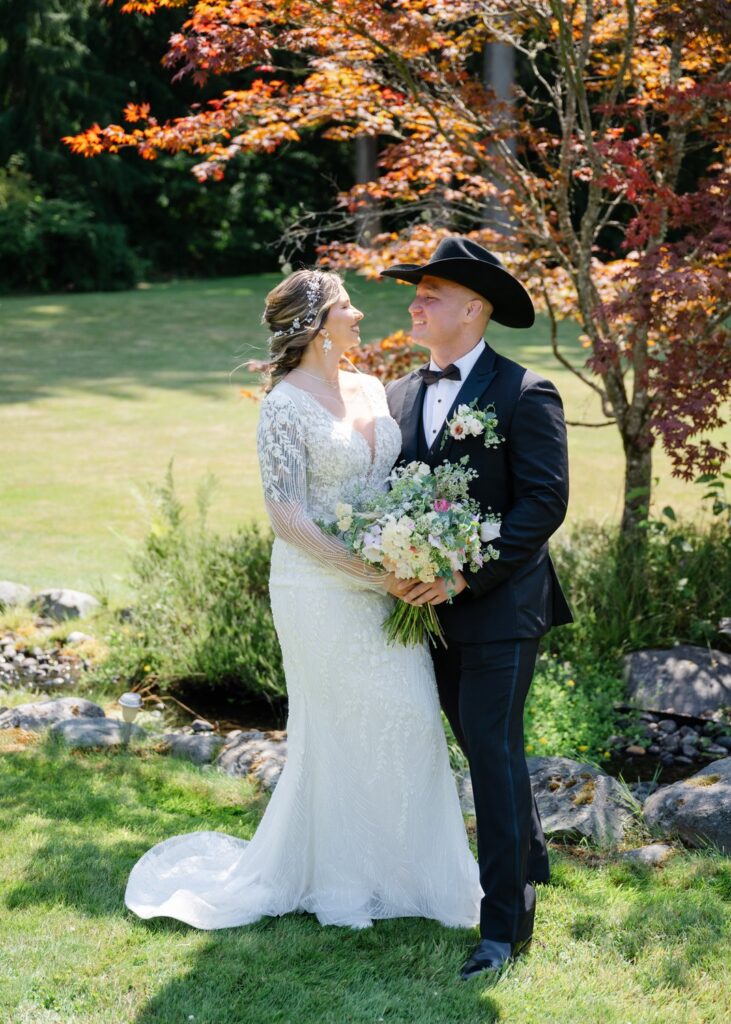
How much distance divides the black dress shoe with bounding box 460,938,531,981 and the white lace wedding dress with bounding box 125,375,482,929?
259mm

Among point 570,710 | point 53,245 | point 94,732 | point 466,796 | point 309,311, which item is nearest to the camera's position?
point 309,311

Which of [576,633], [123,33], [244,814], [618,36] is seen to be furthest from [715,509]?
[123,33]

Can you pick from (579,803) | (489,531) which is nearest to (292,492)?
(489,531)

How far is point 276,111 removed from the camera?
22.2 ft

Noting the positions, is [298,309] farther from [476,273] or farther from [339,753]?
[339,753]

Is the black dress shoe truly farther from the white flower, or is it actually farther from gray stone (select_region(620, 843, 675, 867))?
the white flower

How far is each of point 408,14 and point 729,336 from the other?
7.77 ft

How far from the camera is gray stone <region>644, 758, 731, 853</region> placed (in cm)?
428

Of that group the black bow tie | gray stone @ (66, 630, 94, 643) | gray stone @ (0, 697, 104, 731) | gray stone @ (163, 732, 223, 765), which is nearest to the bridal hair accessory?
the black bow tie

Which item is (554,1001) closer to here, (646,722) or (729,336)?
(646,722)

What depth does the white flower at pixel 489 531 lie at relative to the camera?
3330 mm

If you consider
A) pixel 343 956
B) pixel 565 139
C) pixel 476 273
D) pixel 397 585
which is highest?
pixel 565 139

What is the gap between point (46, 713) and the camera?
5.79 metres

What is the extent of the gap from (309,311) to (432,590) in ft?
3.27
